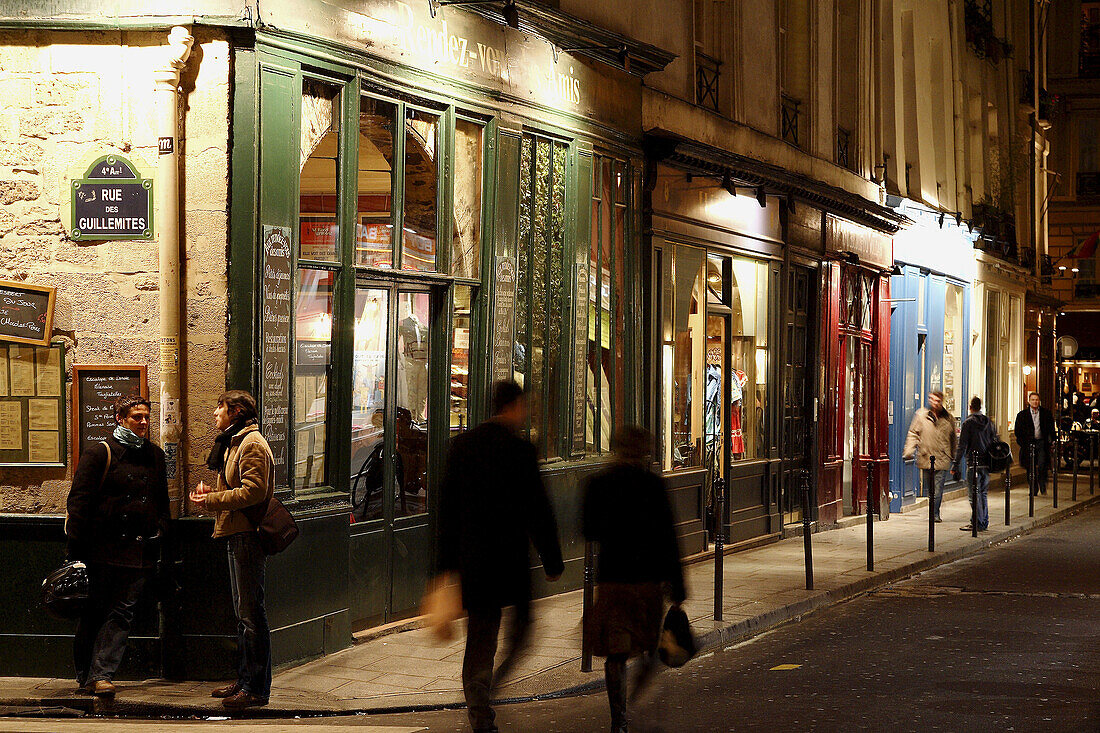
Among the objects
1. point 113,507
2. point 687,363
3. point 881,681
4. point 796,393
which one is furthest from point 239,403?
point 796,393

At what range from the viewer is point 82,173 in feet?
30.1

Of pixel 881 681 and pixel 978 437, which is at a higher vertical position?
pixel 978 437

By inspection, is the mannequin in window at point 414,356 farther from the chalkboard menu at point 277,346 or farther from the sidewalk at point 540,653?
the sidewalk at point 540,653

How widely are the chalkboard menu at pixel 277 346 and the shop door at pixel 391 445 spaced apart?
97cm

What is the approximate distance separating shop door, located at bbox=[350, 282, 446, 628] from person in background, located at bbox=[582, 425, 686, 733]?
3529 mm

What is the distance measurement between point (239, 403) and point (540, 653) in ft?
10.2

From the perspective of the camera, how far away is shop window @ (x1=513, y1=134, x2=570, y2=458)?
12.5m

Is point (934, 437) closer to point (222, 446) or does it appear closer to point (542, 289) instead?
point (542, 289)

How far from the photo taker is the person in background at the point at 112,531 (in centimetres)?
838

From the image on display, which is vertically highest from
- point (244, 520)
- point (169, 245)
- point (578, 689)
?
point (169, 245)

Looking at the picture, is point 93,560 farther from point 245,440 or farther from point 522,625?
point 522,625

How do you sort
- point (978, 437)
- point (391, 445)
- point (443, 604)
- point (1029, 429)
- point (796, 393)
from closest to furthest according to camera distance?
point (443, 604) → point (391, 445) → point (796, 393) → point (978, 437) → point (1029, 429)

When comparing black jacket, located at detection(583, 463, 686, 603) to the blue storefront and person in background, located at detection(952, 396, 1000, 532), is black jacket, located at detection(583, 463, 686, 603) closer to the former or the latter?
person in background, located at detection(952, 396, 1000, 532)

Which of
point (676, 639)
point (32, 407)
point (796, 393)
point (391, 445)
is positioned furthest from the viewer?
point (796, 393)
